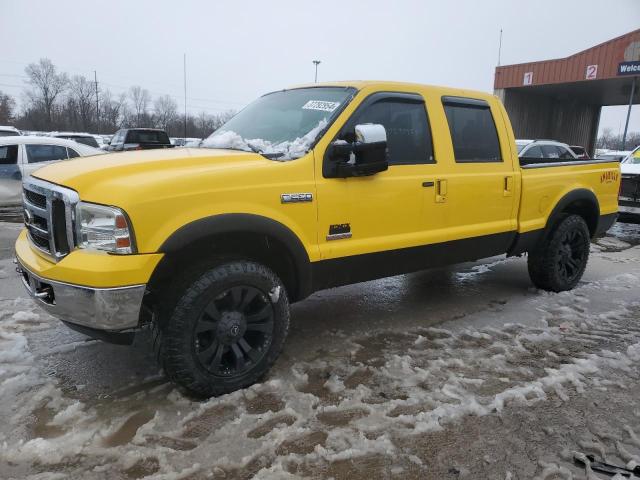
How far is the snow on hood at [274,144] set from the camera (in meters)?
3.34

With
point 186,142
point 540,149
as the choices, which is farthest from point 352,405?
point 186,142

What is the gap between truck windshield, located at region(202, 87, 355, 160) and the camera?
344cm

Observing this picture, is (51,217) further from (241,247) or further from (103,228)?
(241,247)

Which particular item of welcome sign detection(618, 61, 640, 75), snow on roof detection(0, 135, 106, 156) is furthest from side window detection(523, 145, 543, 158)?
welcome sign detection(618, 61, 640, 75)

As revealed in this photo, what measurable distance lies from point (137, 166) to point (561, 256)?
441 cm

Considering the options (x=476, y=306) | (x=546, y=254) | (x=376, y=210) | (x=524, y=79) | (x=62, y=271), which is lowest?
(x=476, y=306)

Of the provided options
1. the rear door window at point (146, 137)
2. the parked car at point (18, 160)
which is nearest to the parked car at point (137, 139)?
the rear door window at point (146, 137)

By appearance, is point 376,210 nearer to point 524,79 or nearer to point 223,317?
point 223,317

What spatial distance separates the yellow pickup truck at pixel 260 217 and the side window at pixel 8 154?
278 inches

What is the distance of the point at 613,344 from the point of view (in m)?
4.05

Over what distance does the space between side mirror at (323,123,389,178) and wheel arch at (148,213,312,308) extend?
0.55m

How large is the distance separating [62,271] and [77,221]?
0.93ft

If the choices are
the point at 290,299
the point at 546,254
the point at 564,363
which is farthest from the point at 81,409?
the point at 546,254

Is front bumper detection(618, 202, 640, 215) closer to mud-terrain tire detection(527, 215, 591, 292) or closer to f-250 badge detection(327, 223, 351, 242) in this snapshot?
mud-terrain tire detection(527, 215, 591, 292)
